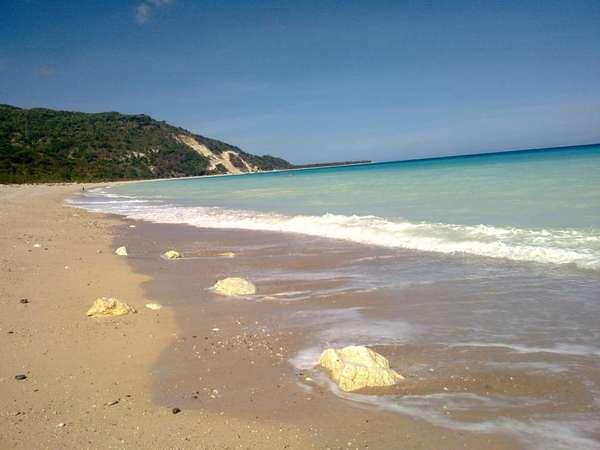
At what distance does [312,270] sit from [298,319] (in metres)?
2.95

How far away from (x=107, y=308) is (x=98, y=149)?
107980 mm

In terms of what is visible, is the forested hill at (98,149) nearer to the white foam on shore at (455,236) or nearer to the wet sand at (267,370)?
the white foam on shore at (455,236)

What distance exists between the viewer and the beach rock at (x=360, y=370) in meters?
4.27

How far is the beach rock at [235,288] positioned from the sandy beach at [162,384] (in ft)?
1.24

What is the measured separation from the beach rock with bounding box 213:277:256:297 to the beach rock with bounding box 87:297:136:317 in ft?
5.35

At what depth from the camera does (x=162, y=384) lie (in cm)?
449

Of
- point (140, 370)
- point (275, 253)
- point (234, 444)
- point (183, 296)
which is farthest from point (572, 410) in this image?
point (275, 253)

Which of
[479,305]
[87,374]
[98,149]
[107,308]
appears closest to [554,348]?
[479,305]

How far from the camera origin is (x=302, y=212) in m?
19.8

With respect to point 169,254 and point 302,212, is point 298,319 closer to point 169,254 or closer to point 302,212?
point 169,254

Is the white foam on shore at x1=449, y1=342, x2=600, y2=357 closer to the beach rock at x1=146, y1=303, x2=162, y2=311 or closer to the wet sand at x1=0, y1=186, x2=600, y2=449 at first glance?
the wet sand at x1=0, y1=186, x2=600, y2=449

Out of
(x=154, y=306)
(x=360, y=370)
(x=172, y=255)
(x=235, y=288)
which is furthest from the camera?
(x=172, y=255)

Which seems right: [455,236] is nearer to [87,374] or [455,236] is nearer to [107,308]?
[107,308]

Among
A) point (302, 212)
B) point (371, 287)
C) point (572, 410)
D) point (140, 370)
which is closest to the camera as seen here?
point (572, 410)
